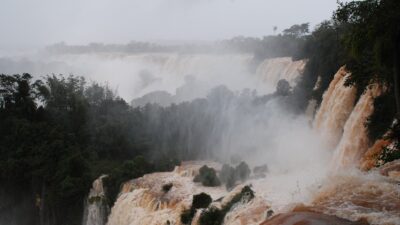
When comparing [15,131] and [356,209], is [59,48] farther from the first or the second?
[356,209]

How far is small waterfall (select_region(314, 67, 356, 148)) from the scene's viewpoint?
20.5m

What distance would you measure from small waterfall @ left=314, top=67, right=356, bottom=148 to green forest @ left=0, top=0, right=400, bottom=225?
3.01 ft

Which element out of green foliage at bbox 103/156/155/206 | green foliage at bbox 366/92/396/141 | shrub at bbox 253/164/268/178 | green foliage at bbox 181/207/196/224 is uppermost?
green foliage at bbox 366/92/396/141

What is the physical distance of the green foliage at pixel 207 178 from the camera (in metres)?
23.4

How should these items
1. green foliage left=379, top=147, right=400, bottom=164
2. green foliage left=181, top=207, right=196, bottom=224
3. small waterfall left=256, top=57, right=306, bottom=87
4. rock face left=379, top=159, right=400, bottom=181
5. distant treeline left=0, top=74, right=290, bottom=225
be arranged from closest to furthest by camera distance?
rock face left=379, top=159, right=400, bottom=181
green foliage left=379, top=147, right=400, bottom=164
green foliage left=181, top=207, right=196, bottom=224
distant treeline left=0, top=74, right=290, bottom=225
small waterfall left=256, top=57, right=306, bottom=87

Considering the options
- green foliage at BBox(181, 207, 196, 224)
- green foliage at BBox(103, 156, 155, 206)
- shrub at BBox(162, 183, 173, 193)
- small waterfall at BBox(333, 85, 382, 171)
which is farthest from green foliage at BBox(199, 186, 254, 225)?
green foliage at BBox(103, 156, 155, 206)

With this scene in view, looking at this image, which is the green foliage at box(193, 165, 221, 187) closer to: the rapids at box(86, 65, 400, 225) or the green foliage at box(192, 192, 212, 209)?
the rapids at box(86, 65, 400, 225)

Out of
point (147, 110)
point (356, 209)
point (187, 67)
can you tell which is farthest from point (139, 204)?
point (187, 67)

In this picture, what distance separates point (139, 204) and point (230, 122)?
18802 millimetres

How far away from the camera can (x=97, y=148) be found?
127ft

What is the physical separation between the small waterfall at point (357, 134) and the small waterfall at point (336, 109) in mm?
1378

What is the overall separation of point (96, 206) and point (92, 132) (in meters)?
13.9

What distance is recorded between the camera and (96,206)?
87.9 ft

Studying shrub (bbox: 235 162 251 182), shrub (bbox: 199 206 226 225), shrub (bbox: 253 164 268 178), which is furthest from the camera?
shrub (bbox: 253 164 268 178)
